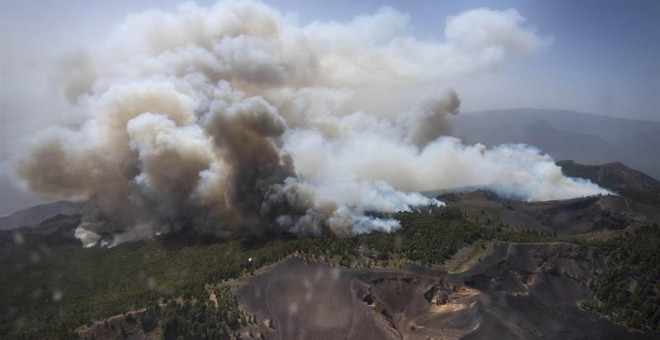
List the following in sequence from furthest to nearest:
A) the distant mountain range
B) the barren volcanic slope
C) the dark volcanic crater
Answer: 1. the distant mountain range
2. the barren volcanic slope
3. the dark volcanic crater

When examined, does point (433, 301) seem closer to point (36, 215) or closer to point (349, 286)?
point (349, 286)

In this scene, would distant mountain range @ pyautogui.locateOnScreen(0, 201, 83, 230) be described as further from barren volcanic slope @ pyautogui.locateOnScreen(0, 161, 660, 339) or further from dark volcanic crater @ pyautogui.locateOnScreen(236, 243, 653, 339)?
dark volcanic crater @ pyautogui.locateOnScreen(236, 243, 653, 339)

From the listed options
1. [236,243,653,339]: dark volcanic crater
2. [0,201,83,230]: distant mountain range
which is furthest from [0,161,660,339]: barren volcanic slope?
[0,201,83,230]: distant mountain range

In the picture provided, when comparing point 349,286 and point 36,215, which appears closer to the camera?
point 349,286

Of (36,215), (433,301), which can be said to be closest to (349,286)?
(433,301)

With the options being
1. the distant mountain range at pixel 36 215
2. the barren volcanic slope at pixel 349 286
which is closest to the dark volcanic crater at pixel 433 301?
the barren volcanic slope at pixel 349 286

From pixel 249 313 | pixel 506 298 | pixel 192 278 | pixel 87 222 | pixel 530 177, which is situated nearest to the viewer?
pixel 249 313

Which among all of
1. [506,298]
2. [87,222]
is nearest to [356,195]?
[506,298]

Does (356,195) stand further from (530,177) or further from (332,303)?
(530,177)

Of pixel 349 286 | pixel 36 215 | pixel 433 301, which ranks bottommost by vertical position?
pixel 433 301
